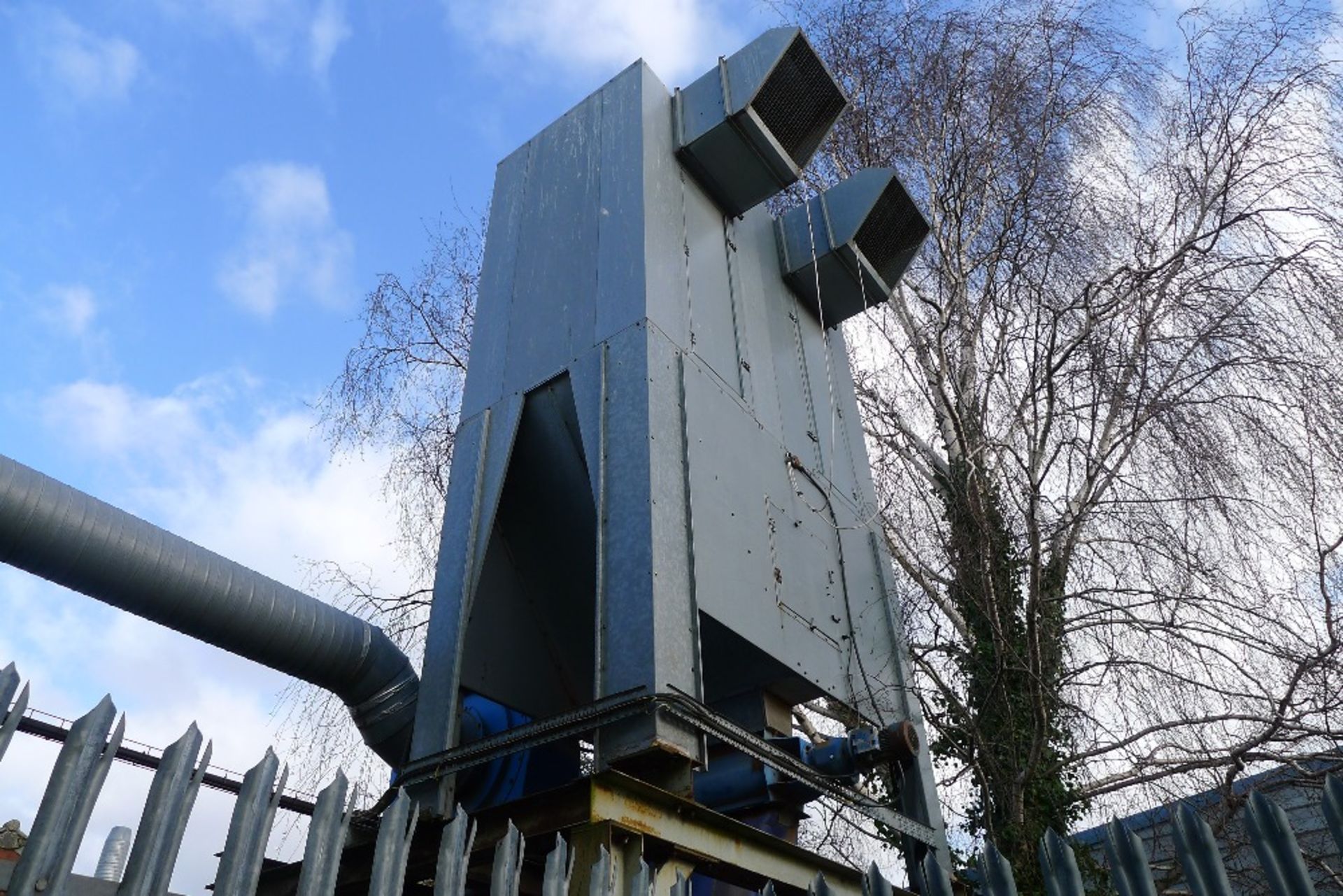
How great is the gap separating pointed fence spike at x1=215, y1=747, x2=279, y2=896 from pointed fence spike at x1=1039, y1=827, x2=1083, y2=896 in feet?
5.86

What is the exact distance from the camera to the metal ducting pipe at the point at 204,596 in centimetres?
488

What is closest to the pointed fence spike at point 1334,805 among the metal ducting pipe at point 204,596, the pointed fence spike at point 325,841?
the pointed fence spike at point 325,841

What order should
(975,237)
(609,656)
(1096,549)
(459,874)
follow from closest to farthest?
(459,874) → (609,656) → (1096,549) → (975,237)

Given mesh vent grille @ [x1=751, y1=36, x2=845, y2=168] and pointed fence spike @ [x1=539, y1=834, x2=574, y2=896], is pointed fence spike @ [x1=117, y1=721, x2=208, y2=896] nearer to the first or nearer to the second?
pointed fence spike @ [x1=539, y1=834, x2=574, y2=896]

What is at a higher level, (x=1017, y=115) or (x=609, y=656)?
(x=1017, y=115)

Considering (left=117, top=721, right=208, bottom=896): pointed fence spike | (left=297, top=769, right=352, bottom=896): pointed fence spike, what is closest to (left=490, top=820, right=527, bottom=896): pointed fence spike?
(left=297, top=769, right=352, bottom=896): pointed fence spike

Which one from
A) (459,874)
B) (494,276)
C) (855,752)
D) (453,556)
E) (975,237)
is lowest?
(459,874)

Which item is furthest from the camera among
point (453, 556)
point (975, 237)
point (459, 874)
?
point (975, 237)

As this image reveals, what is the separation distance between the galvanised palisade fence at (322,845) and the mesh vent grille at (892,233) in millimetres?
6701

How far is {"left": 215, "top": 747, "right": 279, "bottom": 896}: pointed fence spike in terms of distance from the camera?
2.07 metres

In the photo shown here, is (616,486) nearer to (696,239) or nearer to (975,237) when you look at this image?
(696,239)

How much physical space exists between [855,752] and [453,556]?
8.76ft

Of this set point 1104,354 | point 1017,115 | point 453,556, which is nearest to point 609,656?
point 453,556

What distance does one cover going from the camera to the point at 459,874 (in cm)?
224
